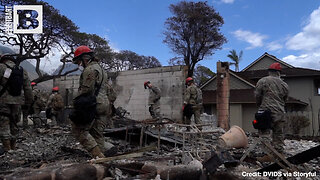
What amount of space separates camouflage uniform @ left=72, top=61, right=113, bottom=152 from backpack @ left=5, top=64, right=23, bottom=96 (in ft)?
6.07

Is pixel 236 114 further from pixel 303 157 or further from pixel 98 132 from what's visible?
pixel 303 157

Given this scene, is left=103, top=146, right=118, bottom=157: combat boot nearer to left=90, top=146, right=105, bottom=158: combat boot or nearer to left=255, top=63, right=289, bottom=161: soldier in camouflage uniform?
left=90, top=146, right=105, bottom=158: combat boot

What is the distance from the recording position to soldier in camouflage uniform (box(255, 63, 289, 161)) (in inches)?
199

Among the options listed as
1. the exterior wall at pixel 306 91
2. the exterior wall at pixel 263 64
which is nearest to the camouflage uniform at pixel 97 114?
the exterior wall at pixel 306 91

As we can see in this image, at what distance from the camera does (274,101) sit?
5.12 m

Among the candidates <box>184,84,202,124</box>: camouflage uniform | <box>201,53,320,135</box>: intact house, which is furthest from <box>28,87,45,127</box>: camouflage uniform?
<box>201,53,320,135</box>: intact house

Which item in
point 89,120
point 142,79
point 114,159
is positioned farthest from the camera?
point 142,79

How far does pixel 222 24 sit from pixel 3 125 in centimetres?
2104

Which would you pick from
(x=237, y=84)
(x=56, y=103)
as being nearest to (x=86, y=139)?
(x=56, y=103)

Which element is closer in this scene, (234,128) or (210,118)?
(234,128)

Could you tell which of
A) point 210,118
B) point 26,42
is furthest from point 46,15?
point 210,118

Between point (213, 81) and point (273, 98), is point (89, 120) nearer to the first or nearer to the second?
point (273, 98)

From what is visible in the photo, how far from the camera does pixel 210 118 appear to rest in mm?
15086

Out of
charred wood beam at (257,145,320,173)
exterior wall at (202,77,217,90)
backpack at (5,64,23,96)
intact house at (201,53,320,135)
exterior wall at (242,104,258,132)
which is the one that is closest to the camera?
charred wood beam at (257,145,320,173)
